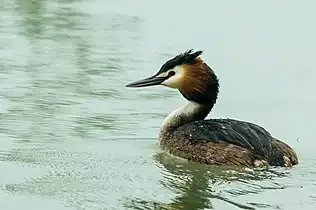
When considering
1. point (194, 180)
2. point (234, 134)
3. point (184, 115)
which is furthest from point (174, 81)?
point (194, 180)

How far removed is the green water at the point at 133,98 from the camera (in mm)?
7055

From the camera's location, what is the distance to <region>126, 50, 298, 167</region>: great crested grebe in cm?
806

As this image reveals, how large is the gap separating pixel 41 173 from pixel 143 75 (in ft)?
12.9

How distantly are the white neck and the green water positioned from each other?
8.2 inches

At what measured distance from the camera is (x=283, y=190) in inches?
284

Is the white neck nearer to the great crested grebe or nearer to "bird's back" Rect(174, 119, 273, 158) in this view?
the great crested grebe

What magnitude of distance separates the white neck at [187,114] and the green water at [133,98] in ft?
0.68

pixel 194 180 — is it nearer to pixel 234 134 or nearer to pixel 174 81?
pixel 234 134

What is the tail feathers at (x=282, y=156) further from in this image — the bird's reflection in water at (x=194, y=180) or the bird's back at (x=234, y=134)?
the bird's reflection in water at (x=194, y=180)

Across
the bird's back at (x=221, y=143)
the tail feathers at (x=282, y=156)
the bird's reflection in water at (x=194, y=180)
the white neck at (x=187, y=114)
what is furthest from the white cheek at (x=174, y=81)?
the tail feathers at (x=282, y=156)

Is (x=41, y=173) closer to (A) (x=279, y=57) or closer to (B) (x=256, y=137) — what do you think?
(B) (x=256, y=137)

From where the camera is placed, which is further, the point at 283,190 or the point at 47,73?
the point at 47,73

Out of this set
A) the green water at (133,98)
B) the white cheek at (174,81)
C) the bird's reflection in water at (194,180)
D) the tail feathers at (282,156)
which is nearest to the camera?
the bird's reflection in water at (194,180)

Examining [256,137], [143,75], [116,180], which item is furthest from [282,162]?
[143,75]
